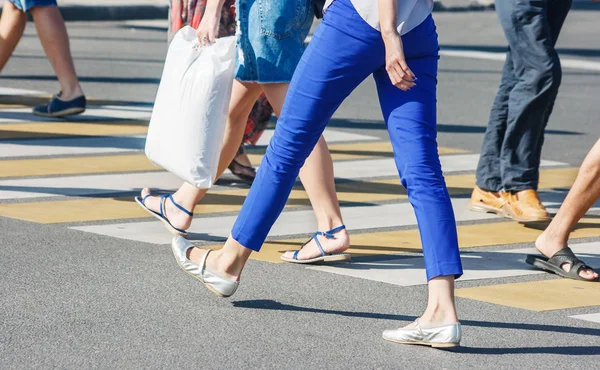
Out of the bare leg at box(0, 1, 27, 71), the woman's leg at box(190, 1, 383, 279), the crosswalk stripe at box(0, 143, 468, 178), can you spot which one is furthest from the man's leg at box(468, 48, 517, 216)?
the bare leg at box(0, 1, 27, 71)

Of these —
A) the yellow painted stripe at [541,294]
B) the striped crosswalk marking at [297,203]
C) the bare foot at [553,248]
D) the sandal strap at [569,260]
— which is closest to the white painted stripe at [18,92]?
the striped crosswalk marking at [297,203]

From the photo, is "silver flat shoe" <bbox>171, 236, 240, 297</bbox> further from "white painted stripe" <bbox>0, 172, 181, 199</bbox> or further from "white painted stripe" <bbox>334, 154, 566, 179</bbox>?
"white painted stripe" <bbox>334, 154, 566, 179</bbox>

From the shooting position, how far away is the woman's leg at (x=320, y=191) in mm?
5777

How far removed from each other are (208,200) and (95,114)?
352 cm

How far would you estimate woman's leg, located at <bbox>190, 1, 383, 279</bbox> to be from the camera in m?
4.58

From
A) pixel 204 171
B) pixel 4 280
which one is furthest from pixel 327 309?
pixel 4 280

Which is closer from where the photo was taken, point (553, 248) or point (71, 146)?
point (553, 248)

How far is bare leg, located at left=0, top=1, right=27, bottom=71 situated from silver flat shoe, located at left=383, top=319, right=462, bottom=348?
20.2ft

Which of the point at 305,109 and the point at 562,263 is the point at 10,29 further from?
the point at 305,109

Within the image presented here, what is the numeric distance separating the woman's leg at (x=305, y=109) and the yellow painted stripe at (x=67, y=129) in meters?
4.65

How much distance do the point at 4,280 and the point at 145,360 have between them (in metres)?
1.21

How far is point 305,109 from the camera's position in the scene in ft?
15.3

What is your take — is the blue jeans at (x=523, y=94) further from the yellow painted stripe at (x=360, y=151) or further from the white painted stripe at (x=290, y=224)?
the yellow painted stripe at (x=360, y=151)

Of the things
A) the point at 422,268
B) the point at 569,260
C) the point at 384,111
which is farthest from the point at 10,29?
the point at 384,111
